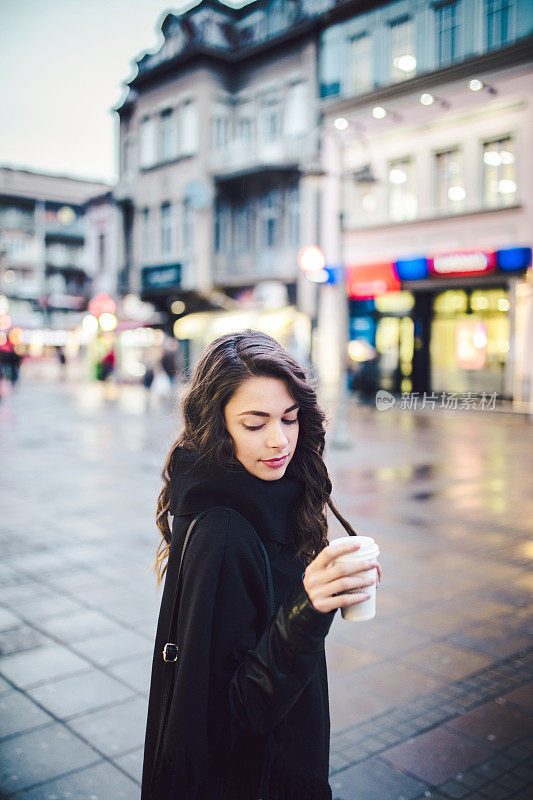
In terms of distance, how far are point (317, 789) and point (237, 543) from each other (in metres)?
0.64

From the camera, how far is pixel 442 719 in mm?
3533

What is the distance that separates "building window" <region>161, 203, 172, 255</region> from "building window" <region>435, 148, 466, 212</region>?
13.2 m

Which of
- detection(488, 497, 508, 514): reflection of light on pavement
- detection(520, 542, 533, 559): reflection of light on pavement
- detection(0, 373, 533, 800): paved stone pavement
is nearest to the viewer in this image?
detection(0, 373, 533, 800): paved stone pavement

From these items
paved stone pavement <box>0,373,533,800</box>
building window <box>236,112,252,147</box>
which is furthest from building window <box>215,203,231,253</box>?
paved stone pavement <box>0,373,533,800</box>

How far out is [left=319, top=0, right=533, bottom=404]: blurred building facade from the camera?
19.5 meters

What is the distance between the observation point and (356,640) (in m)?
4.50

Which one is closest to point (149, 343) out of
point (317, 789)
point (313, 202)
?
point (313, 202)

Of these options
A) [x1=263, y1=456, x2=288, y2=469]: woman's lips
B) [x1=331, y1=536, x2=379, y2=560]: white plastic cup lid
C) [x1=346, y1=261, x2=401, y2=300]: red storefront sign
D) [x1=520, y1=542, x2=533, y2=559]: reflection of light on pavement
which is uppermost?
[x1=346, y1=261, x2=401, y2=300]: red storefront sign

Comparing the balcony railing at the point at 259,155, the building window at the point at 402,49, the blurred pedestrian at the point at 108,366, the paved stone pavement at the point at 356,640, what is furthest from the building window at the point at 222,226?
the paved stone pavement at the point at 356,640

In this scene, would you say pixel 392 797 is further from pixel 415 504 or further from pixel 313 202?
pixel 313 202

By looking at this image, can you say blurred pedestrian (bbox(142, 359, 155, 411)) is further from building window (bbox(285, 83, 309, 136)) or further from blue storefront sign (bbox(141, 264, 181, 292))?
building window (bbox(285, 83, 309, 136))

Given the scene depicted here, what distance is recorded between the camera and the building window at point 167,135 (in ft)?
101

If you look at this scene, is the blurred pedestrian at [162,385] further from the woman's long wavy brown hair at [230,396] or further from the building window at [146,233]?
the woman's long wavy brown hair at [230,396]

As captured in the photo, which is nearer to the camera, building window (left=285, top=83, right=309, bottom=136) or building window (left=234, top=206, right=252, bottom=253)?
building window (left=285, top=83, right=309, bottom=136)
